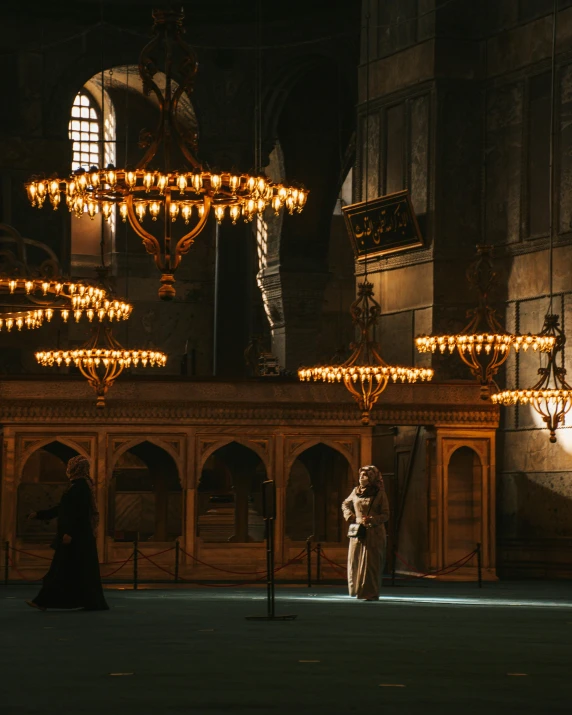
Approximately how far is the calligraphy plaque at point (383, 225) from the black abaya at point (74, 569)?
26.4 feet

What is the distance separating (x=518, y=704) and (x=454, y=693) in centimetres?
39

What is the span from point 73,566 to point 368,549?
3196 millimetres

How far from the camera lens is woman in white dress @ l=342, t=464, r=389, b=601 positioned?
1316 cm

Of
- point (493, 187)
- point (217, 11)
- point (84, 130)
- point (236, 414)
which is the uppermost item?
point (217, 11)

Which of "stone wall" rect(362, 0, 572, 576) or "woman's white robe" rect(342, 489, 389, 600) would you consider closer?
"woman's white robe" rect(342, 489, 389, 600)

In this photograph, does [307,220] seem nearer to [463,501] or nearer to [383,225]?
[383,225]

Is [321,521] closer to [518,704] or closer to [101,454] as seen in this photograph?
[101,454]

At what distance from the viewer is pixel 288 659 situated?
7.51 m

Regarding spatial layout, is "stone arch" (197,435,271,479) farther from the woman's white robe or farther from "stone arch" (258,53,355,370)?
"stone arch" (258,53,355,370)

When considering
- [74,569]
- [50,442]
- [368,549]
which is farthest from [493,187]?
[74,569]

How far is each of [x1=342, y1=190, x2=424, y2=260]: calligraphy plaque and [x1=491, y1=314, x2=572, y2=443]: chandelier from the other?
2543 mm

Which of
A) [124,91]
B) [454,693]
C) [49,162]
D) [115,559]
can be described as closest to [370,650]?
[454,693]

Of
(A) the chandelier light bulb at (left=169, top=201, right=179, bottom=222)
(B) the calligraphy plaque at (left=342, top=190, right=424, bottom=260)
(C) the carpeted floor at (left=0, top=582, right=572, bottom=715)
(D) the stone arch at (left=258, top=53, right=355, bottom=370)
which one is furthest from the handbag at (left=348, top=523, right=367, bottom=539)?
(D) the stone arch at (left=258, top=53, right=355, bottom=370)

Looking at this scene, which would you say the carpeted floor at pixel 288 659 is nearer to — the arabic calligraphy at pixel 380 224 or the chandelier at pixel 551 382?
the chandelier at pixel 551 382
